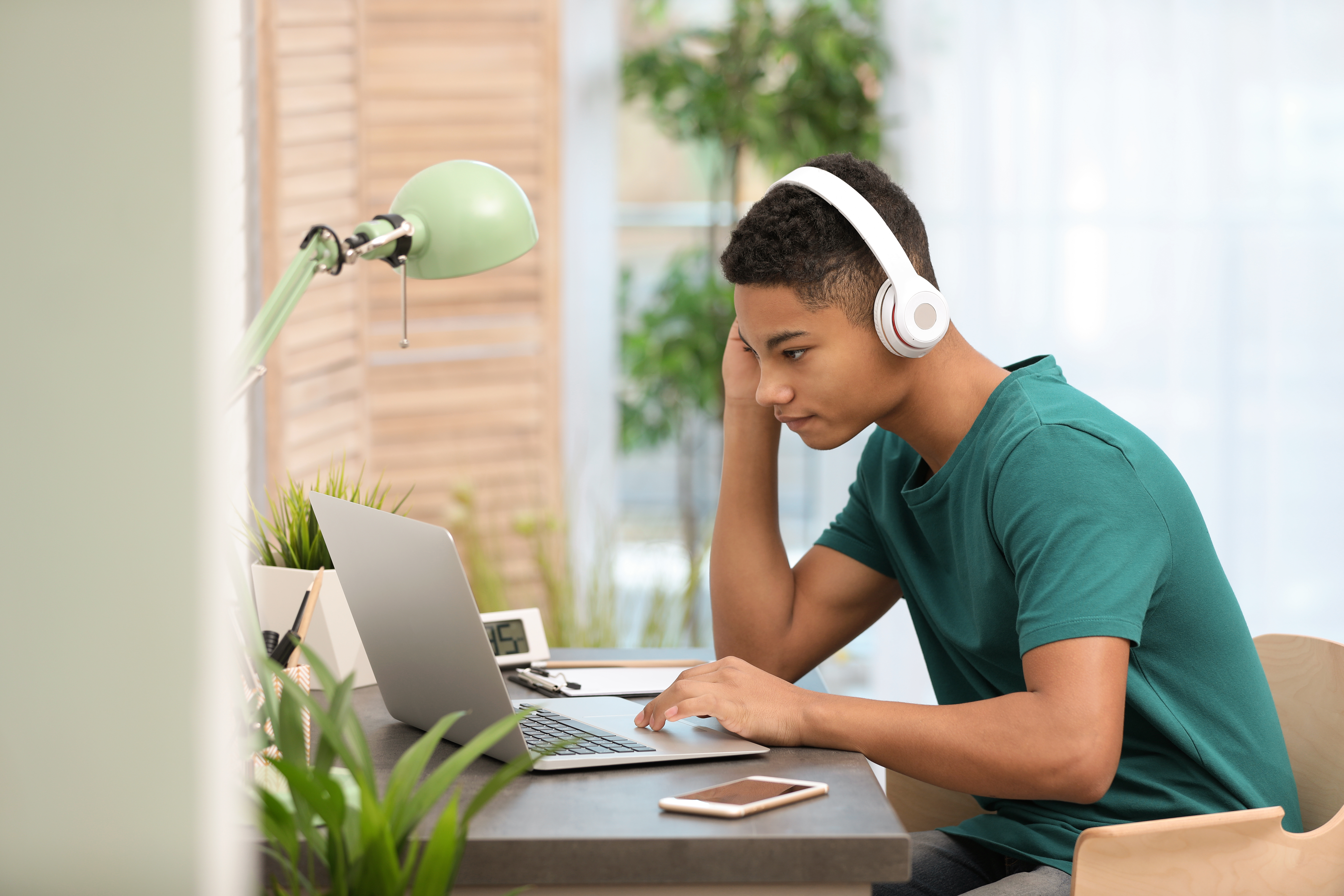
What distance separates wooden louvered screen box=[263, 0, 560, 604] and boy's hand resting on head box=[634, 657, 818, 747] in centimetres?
159

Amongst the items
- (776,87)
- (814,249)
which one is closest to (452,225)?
(814,249)

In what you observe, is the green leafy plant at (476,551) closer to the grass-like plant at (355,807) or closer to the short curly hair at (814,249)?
the short curly hair at (814,249)

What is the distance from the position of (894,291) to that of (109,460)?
0.84 metres

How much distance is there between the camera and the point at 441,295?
2877 mm

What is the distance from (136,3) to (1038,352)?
2583 millimetres

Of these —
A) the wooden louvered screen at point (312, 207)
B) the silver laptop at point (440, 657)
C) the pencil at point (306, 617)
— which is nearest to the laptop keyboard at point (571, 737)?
the silver laptop at point (440, 657)

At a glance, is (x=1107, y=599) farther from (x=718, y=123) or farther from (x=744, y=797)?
(x=718, y=123)

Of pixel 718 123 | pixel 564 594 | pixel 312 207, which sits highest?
pixel 718 123

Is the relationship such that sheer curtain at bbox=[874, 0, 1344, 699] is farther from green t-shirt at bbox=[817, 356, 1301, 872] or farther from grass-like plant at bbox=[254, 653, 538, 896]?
grass-like plant at bbox=[254, 653, 538, 896]

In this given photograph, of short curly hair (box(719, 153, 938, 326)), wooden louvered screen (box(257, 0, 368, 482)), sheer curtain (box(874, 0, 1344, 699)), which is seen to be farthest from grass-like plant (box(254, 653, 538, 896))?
sheer curtain (box(874, 0, 1344, 699))

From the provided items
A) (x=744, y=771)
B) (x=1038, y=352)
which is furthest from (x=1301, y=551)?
(x=744, y=771)

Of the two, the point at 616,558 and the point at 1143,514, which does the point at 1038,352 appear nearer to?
the point at 616,558

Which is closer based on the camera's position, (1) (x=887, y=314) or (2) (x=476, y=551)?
(1) (x=887, y=314)

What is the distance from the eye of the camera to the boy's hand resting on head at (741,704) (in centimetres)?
108
